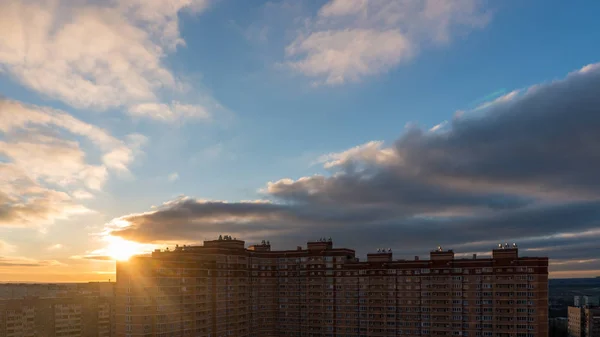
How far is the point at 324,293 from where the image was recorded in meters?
154

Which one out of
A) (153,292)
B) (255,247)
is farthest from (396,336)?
(153,292)

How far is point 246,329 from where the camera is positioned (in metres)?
148

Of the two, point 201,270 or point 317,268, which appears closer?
point 201,270

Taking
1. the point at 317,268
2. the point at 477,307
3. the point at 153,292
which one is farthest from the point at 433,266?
the point at 153,292

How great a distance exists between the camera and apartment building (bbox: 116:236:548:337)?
365 ft

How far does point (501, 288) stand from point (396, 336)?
36.6 metres

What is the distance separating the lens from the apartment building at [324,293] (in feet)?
365

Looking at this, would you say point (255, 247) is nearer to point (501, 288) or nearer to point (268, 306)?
point (268, 306)

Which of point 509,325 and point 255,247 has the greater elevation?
point 255,247

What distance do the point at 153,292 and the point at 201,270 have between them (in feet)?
70.9

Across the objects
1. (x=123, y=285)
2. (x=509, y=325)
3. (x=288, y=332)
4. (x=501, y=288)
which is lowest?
(x=288, y=332)

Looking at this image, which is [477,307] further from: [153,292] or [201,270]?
[153,292]

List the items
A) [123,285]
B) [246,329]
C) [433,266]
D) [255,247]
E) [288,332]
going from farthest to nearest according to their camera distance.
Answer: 1. [255,247]
2. [288,332]
3. [246,329]
4. [433,266]
5. [123,285]

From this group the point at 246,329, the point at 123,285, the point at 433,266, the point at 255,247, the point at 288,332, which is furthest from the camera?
the point at 255,247
